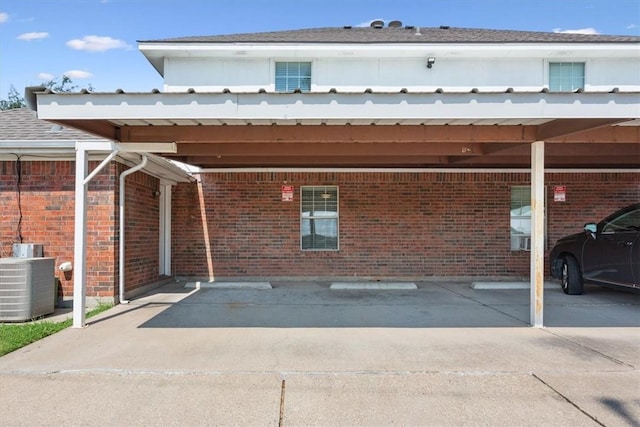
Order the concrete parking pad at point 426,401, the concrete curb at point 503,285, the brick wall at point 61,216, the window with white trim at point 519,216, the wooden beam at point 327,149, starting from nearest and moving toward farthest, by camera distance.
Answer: the concrete parking pad at point 426,401 < the wooden beam at point 327,149 < the brick wall at point 61,216 < the concrete curb at point 503,285 < the window with white trim at point 519,216

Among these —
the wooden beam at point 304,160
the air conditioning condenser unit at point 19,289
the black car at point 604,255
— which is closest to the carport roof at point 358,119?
the black car at point 604,255

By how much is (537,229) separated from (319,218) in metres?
5.43

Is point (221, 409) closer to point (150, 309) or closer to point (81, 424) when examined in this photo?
point (81, 424)

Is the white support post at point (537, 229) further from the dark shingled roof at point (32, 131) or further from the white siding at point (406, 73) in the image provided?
the dark shingled roof at point (32, 131)

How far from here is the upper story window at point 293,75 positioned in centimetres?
1088

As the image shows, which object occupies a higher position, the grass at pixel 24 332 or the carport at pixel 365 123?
the carport at pixel 365 123

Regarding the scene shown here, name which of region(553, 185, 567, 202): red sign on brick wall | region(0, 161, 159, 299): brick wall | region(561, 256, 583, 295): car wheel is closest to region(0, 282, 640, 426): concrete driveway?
region(0, 161, 159, 299): brick wall

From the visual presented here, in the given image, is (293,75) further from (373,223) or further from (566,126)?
(566,126)

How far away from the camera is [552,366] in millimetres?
4566

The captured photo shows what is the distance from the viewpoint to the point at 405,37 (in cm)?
1112

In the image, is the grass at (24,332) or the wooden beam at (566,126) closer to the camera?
the wooden beam at (566,126)

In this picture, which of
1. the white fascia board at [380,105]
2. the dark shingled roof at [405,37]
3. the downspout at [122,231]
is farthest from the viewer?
the dark shingled roof at [405,37]

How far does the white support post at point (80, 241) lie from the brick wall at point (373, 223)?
4.29m

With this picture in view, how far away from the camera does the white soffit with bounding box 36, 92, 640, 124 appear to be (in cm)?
468
